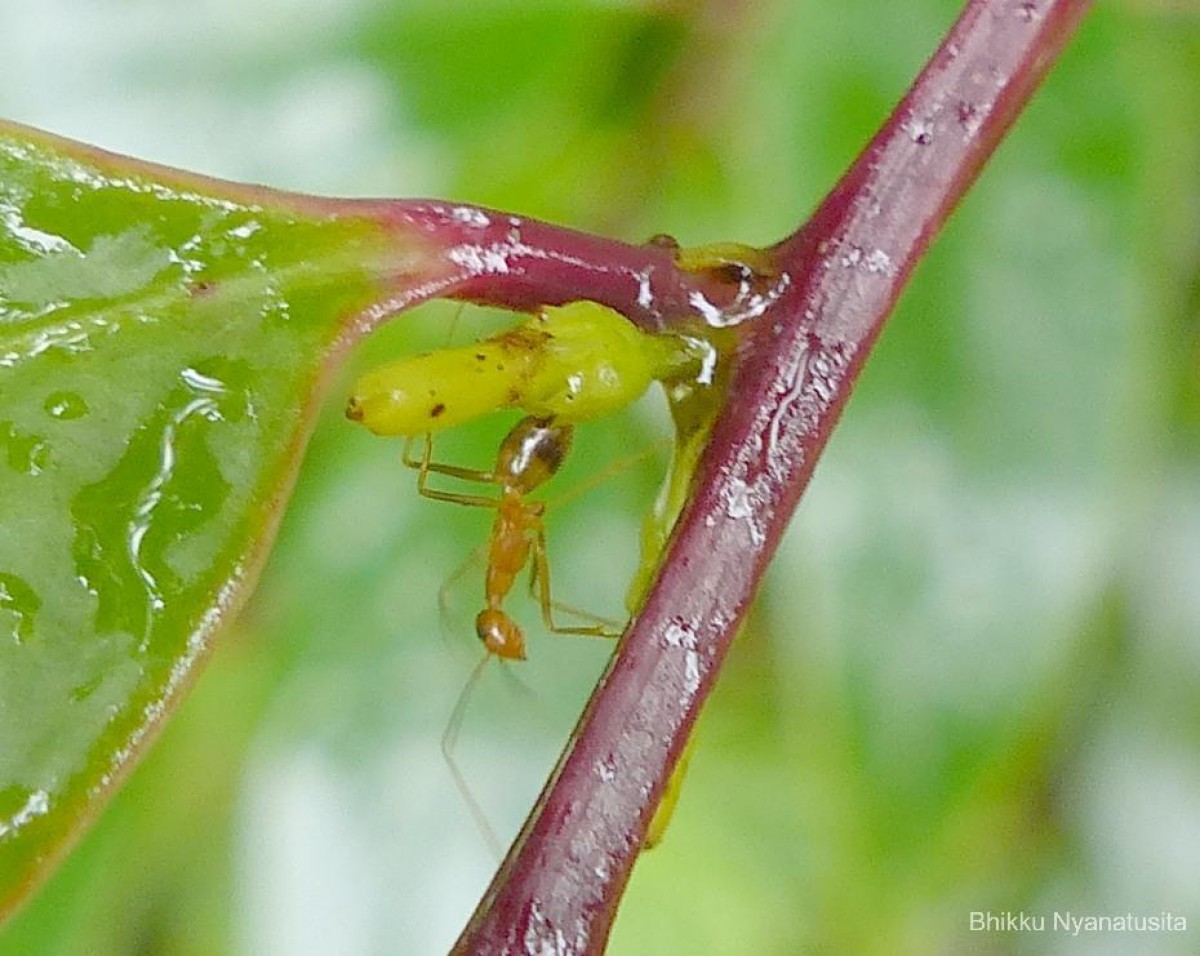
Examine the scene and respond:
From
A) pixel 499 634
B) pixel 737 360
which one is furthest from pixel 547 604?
pixel 737 360

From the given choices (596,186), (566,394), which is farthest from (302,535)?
(566,394)

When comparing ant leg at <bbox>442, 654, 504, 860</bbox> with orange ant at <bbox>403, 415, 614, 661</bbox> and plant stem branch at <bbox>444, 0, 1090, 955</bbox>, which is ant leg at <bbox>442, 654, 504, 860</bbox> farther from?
plant stem branch at <bbox>444, 0, 1090, 955</bbox>

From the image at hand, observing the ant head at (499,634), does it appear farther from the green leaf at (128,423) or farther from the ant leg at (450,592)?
the green leaf at (128,423)

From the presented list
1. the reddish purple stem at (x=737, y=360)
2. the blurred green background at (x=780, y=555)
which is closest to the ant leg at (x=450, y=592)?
the blurred green background at (x=780, y=555)

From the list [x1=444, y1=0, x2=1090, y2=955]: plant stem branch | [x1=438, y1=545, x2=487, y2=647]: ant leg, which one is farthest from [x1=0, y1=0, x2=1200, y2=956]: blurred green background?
[x1=444, y1=0, x2=1090, y2=955]: plant stem branch

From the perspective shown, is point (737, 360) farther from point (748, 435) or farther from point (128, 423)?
point (128, 423)
